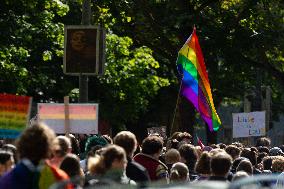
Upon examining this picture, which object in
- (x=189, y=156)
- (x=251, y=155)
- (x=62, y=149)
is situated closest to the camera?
(x=62, y=149)

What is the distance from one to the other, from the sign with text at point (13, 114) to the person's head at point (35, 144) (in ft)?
10.8

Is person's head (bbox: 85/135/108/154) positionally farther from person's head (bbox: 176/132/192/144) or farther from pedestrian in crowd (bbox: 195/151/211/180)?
person's head (bbox: 176/132/192/144)

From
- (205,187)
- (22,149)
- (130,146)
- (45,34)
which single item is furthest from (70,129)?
(45,34)

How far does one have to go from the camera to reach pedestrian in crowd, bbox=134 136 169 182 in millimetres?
10148

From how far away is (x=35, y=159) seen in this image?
22.3ft

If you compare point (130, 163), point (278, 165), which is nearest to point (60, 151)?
point (130, 163)

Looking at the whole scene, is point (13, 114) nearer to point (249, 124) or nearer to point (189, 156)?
Result: point (189, 156)

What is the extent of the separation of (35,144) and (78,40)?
9.82 meters

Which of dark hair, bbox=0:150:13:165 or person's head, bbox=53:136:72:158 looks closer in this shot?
dark hair, bbox=0:150:13:165

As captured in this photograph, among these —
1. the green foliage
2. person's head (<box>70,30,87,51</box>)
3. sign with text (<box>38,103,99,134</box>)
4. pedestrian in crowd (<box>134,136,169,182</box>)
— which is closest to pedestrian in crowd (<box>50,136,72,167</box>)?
pedestrian in crowd (<box>134,136,169,182</box>)

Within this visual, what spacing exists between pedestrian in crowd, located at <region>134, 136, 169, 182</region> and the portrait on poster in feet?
20.0

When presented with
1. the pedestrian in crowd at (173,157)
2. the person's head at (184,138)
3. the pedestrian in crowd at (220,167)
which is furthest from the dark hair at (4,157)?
the person's head at (184,138)

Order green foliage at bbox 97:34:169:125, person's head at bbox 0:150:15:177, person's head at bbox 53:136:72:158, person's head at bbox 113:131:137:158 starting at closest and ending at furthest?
person's head at bbox 0:150:15:177 → person's head at bbox 53:136:72:158 → person's head at bbox 113:131:137:158 → green foliage at bbox 97:34:169:125

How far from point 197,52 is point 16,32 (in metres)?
10.6
